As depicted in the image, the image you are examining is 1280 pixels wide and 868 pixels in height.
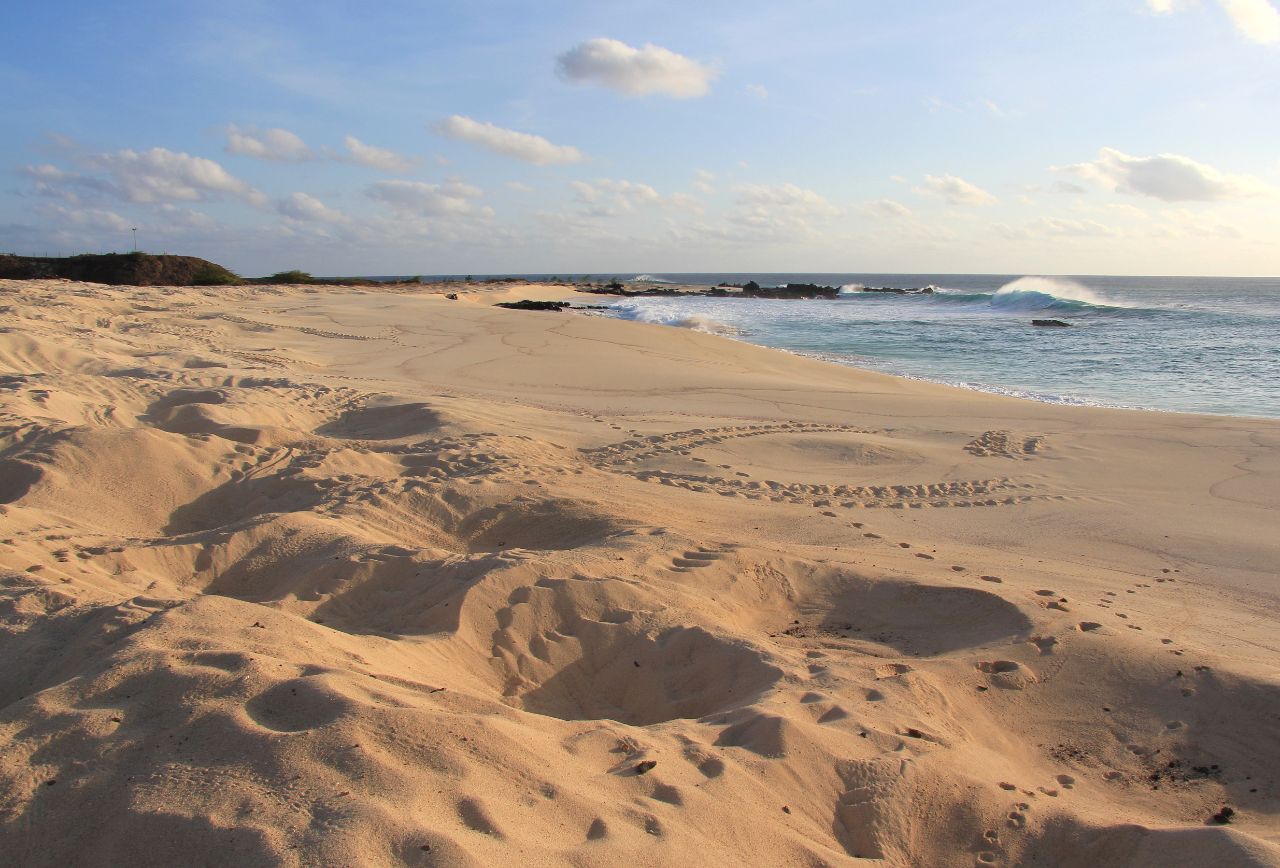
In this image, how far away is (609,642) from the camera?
355 centimetres

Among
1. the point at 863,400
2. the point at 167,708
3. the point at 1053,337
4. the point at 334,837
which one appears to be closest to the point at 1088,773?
the point at 334,837

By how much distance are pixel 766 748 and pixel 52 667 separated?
8.04 feet

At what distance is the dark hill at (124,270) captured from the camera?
28111 mm

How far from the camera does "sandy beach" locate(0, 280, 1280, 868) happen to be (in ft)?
7.06

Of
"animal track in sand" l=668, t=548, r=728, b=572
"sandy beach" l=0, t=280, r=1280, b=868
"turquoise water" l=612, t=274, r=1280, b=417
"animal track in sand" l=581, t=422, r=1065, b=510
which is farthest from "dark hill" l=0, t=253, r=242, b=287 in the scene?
"animal track in sand" l=668, t=548, r=728, b=572

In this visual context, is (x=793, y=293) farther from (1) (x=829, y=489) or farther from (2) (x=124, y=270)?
(1) (x=829, y=489)

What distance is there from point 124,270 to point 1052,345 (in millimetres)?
31576

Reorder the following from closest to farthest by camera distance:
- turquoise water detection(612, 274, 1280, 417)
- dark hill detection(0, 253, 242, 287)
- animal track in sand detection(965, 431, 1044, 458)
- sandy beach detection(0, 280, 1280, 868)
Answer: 1. sandy beach detection(0, 280, 1280, 868)
2. animal track in sand detection(965, 431, 1044, 458)
3. turquoise water detection(612, 274, 1280, 417)
4. dark hill detection(0, 253, 242, 287)

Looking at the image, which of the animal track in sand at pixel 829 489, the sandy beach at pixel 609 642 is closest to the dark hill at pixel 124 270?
the sandy beach at pixel 609 642

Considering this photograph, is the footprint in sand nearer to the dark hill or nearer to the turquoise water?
the turquoise water

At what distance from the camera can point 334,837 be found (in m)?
1.90

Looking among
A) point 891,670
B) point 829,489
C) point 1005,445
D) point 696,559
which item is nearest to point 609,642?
point 696,559

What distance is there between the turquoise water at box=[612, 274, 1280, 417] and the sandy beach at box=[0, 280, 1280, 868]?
760 centimetres

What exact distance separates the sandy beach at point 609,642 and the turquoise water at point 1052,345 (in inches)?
299
